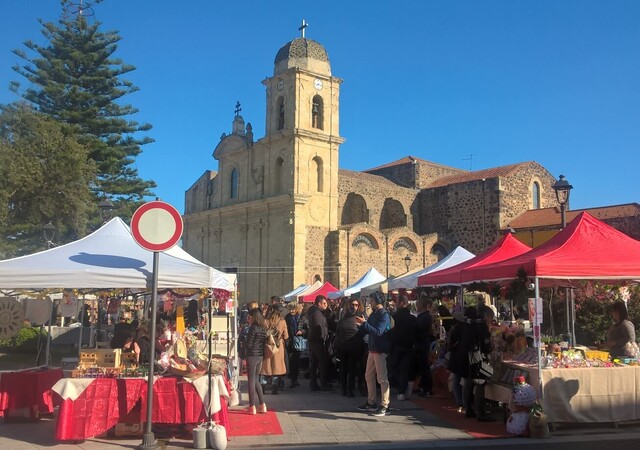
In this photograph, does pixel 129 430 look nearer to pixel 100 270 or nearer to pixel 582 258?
pixel 100 270

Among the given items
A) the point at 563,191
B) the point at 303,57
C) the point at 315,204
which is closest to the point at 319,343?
the point at 563,191

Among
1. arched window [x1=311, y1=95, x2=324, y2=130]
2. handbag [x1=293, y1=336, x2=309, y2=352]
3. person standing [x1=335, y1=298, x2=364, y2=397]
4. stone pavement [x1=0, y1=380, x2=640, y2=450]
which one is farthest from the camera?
arched window [x1=311, y1=95, x2=324, y2=130]

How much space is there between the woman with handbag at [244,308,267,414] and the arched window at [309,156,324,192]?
25836 mm

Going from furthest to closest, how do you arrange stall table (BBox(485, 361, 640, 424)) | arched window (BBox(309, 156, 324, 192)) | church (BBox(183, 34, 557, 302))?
arched window (BBox(309, 156, 324, 192))
church (BBox(183, 34, 557, 302))
stall table (BBox(485, 361, 640, 424))

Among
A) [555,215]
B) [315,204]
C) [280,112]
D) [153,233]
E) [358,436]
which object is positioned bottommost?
[358,436]

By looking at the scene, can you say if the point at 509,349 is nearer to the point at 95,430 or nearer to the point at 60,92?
the point at 95,430

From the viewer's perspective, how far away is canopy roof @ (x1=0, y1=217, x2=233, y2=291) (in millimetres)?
7504

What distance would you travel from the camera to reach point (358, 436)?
23.9ft

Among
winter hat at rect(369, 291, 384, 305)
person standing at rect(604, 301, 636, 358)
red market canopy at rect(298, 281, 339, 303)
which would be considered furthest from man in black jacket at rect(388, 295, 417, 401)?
red market canopy at rect(298, 281, 339, 303)

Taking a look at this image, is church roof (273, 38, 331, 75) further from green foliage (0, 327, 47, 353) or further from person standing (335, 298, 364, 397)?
person standing (335, 298, 364, 397)

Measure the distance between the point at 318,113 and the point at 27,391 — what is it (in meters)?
29.1

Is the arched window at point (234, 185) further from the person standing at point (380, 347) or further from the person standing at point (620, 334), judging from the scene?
the person standing at point (620, 334)

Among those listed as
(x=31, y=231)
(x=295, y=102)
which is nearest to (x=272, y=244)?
(x=295, y=102)

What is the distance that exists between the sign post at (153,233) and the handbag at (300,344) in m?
5.63
